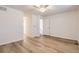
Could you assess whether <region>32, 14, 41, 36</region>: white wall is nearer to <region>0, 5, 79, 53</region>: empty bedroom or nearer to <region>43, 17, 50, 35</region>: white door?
Answer: <region>0, 5, 79, 53</region>: empty bedroom

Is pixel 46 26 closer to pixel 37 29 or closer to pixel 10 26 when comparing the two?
pixel 37 29

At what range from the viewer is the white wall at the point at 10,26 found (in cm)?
427

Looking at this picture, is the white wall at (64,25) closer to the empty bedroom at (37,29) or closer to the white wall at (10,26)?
the empty bedroom at (37,29)

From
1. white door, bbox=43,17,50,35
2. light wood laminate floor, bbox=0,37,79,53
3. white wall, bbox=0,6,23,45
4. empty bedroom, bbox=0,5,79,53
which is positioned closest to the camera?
light wood laminate floor, bbox=0,37,79,53

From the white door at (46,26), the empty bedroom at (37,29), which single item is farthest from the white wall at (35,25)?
the white door at (46,26)

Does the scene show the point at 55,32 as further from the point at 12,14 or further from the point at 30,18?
the point at 12,14

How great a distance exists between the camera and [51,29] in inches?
315

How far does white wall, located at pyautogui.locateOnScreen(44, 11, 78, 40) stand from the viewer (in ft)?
18.6

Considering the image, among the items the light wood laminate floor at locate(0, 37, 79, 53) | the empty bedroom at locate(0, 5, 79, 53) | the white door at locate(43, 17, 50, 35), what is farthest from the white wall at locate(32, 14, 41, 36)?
the light wood laminate floor at locate(0, 37, 79, 53)

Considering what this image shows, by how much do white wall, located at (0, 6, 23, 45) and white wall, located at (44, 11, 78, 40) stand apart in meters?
3.31

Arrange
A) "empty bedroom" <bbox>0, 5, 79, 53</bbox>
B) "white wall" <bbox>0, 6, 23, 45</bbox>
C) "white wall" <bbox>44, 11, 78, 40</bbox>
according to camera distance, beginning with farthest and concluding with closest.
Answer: "white wall" <bbox>44, 11, 78, 40</bbox> < "white wall" <bbox>0, 6, 23, 45</bbox> < "empty bedroom" <bbox>0, 5, 79, 53</bbox>

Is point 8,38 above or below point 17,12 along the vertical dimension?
below
